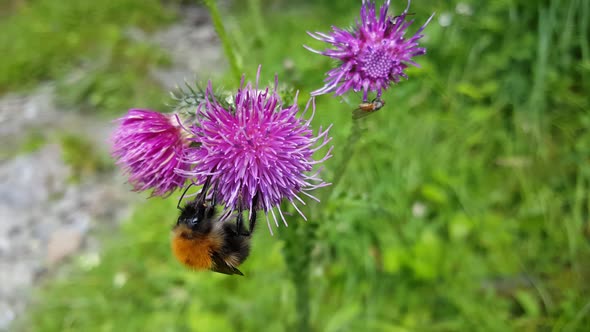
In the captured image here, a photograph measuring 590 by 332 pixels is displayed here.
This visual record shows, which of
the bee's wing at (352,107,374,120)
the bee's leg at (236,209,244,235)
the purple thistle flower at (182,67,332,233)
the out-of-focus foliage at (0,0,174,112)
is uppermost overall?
the out-of-focus foliage at (0,0,174,112)

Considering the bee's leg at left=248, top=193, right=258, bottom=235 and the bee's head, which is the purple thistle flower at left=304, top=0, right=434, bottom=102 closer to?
the bee's leg at left=248, top=193, right=258, bottom=235

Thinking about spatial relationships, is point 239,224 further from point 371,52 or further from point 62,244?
point 62,244

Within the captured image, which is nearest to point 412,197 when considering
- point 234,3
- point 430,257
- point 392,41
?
point 430,257

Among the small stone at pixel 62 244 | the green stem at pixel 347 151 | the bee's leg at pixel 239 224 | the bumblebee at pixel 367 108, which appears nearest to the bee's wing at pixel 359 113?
the bumblebee at pixel 367 108

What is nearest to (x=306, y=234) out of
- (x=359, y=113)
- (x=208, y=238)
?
(x=208, y=238)

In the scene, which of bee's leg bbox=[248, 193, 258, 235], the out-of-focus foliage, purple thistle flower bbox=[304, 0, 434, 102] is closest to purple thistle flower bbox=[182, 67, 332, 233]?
bee's leg bbox=[248, 193, 258, 235]

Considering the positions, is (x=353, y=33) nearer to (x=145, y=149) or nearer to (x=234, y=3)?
(x=145, y=149)

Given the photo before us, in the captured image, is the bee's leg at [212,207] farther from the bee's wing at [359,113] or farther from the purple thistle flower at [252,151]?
the bee's wing at [359,113]
